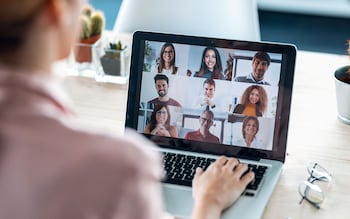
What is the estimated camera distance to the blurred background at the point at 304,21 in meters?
3.42

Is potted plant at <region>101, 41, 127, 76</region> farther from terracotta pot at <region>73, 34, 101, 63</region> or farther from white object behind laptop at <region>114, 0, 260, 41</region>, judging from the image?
white object behind laptop at <region>114, 0, 260, 41</region>

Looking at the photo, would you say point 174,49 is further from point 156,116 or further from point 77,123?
point 77,123

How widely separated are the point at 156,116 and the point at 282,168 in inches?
11.8

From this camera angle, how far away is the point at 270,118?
1237 millimetres

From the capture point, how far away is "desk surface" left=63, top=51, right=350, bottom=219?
112cm

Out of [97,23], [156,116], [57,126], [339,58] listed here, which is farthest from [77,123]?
[339,58]

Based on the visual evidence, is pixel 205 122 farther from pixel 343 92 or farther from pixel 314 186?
pixel 343 92

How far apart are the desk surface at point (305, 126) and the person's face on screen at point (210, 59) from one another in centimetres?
27

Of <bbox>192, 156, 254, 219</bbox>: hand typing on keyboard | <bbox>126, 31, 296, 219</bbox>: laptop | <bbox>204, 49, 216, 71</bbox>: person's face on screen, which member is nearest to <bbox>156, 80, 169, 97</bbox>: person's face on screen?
<bbox>126, 31, 296, 219</bbox>: laptop

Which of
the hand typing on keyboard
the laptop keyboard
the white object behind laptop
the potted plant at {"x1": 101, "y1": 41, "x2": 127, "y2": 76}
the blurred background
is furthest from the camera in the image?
the blurred background

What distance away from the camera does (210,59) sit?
127cm

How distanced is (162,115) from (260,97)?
22 centimetres

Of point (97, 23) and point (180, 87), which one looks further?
point (97, 23)

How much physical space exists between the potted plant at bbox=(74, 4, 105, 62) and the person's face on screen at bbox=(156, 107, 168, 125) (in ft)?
1.52
